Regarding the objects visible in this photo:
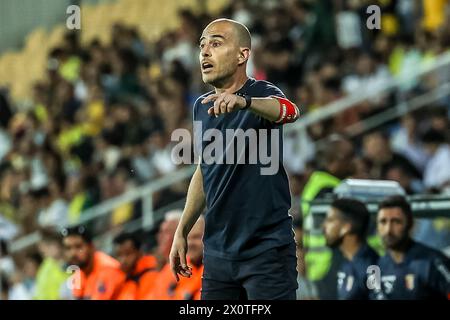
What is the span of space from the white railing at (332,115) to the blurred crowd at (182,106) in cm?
6

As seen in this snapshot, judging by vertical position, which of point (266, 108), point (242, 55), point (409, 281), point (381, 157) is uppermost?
point (381, 157)

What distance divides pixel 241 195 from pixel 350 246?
2258mm

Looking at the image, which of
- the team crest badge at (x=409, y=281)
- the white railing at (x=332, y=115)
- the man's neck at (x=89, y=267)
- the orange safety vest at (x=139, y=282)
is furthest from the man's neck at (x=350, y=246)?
the white railing at (x=332, y=115)

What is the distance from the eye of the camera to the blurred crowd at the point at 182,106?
1078 cm

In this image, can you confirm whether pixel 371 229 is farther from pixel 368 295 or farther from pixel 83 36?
pixel 83 36

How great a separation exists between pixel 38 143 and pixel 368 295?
21.6ft

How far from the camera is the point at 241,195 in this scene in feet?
18.2

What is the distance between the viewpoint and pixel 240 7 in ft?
44.1

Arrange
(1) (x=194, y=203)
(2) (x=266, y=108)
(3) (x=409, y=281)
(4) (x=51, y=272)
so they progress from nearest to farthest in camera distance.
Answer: (2) (x=266, y=108), (1) (x=194, y=203), (3) (x=409, y=281), (4) (x=51, y=272)

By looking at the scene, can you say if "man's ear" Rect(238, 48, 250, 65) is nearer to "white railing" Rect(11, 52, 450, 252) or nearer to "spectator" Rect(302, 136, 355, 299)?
"spectator" Rect(302, 136, 355, 299)

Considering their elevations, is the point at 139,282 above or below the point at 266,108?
below

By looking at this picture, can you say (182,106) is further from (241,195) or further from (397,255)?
(241,195)

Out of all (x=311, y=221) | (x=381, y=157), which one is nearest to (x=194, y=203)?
(x=311, y=221)

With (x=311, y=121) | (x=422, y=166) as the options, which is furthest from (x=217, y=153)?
(x=311, y=121)
